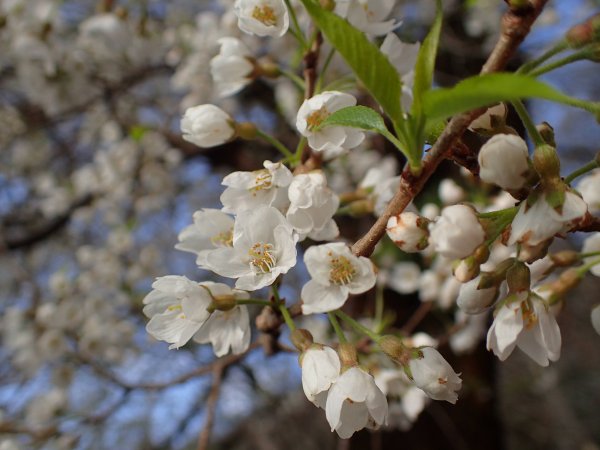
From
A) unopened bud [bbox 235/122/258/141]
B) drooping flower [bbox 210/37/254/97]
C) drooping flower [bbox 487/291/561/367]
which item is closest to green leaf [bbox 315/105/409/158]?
drooping flower [bbox 487/291/561/367]

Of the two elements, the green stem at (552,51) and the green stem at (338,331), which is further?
the green stem at (338,331)

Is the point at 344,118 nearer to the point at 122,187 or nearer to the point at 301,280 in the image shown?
the point at 122,187

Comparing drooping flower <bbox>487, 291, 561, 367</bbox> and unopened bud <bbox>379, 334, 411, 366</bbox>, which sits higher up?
drooping flower <bbox>487, 291, 561, 367</bbox>

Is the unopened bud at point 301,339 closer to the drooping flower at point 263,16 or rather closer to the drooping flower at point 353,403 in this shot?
the drooping flower at point 353,403

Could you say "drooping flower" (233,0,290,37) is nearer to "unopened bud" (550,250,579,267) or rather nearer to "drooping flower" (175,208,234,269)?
"drooping flower" (175,208,234,269)

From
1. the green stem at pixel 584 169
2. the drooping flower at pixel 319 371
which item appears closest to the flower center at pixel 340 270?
the drooping flower at pixel 319 371

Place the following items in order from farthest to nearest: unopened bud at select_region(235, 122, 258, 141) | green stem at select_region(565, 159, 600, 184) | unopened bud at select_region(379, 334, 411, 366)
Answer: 1. unopened bud at select_region(235, 122, 258, 141)
2. unopened bud at select_region(379, 334, 411, 366)
3. green stem at select_region(565, 159, 600, 184)

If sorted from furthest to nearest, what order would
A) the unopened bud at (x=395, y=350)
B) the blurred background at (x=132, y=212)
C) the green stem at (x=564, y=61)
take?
1. the blurred background at (x=132, y=212)
2. the unopened bud at (x=395, y=350)
3. the green stem at (x=564, y=61)

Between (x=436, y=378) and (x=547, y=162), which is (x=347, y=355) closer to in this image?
(x=436, y=378)
